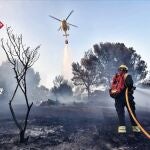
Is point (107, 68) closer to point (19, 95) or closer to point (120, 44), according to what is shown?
point (120, 44)

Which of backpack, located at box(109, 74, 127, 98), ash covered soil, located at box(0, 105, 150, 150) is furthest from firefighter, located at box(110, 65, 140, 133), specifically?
ash covered soil, located at box(0, 105, 150, 150)

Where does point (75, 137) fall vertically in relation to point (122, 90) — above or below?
below

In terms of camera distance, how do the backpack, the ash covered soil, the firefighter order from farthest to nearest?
the backpack → the firefighter → the ash covered soil

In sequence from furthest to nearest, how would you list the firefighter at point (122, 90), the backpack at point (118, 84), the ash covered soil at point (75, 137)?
the backpack at point (118, 84) → the firefighter at point (122, 90) → the ash covered soil at point (75, 137)

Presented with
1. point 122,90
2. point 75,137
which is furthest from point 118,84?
point 75,137

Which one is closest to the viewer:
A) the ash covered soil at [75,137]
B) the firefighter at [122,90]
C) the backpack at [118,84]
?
the ash covered soil at [75,137]

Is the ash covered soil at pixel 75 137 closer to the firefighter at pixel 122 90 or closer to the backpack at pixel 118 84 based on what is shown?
the firefighter at pixel 122 90

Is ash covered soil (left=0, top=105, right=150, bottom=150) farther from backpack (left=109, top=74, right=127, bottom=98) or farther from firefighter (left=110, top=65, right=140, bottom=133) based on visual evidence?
backpack (left=109, top=74, right=127, bottom=98)

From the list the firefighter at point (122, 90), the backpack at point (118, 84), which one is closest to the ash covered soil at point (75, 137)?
the firefighter at point (122, 90)

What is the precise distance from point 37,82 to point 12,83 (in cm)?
1418

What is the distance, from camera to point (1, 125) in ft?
A: 54.8

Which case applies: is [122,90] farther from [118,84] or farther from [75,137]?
[75,137]

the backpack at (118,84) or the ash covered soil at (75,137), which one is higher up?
the backpack at (118,84)

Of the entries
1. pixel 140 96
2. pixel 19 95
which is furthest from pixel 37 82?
pixel 140 96
